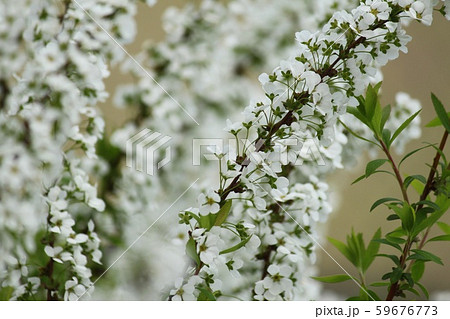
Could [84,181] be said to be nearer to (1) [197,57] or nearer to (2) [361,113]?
(2) [361,113]

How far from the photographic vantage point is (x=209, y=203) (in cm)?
36

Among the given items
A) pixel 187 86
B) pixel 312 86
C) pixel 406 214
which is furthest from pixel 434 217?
pixel 187 86

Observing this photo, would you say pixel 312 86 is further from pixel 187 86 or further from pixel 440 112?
pixel 187 86

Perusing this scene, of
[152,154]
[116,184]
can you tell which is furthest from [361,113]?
[116,184]

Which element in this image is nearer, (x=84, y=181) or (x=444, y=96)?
A: (x=84, y=181)

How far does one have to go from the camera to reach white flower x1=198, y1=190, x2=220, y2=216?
357 millimetres

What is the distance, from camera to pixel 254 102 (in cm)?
36

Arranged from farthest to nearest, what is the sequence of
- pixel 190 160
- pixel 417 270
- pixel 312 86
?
pixel 190 160, pixel 417 270, pixel 312 86

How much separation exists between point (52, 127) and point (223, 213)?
0.28m

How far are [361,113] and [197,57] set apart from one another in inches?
14.9

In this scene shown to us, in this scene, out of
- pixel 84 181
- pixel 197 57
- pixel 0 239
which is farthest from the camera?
pixel 197 57

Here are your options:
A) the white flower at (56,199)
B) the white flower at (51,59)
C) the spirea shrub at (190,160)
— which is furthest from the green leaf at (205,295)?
the white flower at (51,59)

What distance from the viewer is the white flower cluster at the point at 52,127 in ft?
1.47
